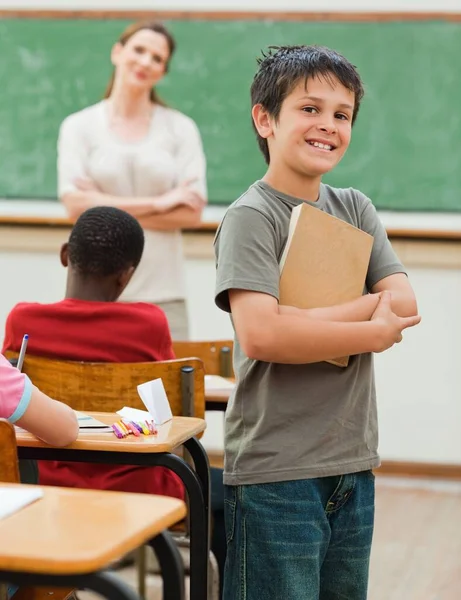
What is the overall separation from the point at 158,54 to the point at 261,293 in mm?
2794

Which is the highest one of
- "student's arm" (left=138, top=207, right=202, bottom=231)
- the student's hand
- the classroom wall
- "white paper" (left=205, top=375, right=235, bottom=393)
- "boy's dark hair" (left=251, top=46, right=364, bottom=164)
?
the classroom wall

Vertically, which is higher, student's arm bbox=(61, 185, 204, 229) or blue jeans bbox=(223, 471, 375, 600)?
student's arm bbox=(61, 185, 204, 229)

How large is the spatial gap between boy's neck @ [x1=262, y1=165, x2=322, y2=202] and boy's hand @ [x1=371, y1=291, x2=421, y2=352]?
24cm

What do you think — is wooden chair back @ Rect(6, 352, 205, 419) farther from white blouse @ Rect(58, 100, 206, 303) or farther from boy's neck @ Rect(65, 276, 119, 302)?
white blouse @ Rect(58, 100, 206, 303)

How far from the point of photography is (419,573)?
3.66 meters

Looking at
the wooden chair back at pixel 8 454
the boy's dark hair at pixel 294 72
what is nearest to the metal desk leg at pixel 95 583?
the wooden chair back at pixel 8 454

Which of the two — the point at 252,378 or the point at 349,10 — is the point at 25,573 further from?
the point at 349,10

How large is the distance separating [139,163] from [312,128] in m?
2.39

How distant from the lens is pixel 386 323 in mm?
1945

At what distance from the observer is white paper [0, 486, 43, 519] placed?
1463 mm

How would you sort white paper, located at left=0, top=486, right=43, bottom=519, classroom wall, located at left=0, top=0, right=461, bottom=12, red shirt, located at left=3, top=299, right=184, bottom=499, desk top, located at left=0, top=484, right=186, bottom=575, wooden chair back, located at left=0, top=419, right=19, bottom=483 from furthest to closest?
1. classroom wall, located at left=0, top=0, right=461, bottom=12
2. red shirt, located at left=3, top=299, right=184, bottom=499
3. wooden chair back, located at left=0, top=419, right=19, bottom=483
4. white paper, located at left=0, top=486, right=43, bottom=519
5. desk top, located at left=0, top=484, right=186, bottom=575

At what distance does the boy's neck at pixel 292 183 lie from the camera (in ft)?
6.47

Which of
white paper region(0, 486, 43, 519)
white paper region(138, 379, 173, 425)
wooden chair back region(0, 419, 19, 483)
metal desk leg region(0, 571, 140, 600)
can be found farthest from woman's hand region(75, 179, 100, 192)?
metal desk leg region(0, 571, 140, 600)

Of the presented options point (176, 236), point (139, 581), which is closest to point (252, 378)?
A: point (139, 581)
